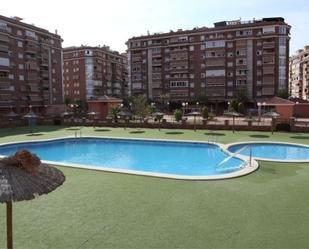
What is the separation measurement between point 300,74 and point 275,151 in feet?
265

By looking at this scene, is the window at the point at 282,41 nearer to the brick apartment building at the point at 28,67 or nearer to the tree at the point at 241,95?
the tree at the point at 241,95

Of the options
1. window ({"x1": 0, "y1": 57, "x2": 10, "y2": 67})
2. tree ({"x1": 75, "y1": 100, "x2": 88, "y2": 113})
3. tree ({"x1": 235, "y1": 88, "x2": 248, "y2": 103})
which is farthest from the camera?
tree ({"x1": 75, "y1": 100, "x2": 88, "y2": 113})

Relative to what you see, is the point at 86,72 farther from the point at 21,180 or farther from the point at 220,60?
the point at 21,180

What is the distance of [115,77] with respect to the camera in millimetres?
94188

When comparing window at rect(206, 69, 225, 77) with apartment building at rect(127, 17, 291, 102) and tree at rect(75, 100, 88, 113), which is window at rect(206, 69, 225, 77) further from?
tree at rect(75, 100, 88, 113)

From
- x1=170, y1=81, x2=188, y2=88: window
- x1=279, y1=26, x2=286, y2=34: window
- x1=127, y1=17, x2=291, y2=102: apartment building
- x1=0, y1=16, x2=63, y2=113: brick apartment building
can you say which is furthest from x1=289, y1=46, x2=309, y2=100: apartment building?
x1=0, y1=16, x2=63, y2=113: brick apartment building

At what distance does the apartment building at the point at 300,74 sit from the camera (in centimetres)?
8450

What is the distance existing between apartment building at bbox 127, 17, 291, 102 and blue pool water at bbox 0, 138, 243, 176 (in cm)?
4312

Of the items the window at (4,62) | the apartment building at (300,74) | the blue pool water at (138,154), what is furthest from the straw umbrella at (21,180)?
the apartment building at (300,74)

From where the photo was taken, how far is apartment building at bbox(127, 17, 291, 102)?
62.2 meters

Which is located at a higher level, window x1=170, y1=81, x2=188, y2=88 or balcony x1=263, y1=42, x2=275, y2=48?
balcony x1=263, y1=42, x2=275, y2=48

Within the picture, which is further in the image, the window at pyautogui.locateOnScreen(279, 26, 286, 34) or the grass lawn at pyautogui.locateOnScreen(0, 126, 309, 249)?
the window at pyautogui.locateOnScreen(279, 26, 286, 34)

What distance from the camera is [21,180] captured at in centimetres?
500

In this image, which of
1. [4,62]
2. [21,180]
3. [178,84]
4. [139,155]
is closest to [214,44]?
[178,84]
